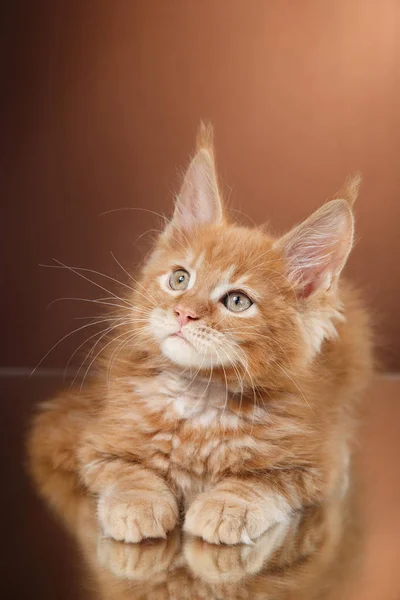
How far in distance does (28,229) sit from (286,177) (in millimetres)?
1096

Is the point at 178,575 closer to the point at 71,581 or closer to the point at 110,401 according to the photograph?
the point at 71,581

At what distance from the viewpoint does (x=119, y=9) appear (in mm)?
3318

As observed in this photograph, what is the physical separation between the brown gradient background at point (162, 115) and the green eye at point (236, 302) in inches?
65.5

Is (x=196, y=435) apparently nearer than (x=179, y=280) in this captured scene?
Yes

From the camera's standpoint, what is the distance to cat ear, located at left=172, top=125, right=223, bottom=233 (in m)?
1.89

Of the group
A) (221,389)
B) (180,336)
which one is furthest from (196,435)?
(180,336)

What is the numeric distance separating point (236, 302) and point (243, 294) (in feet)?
0.08

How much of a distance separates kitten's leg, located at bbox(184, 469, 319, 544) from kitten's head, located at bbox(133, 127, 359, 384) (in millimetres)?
209

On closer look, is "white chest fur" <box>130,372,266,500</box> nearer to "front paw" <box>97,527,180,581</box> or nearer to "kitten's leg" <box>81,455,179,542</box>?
"kitten's leg" <box>81,455,179,542</box>

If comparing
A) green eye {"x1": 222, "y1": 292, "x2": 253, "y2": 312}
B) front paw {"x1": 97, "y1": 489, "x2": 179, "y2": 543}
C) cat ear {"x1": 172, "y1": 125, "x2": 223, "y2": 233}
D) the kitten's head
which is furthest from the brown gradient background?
front paw {"x1": 97, "y1": 489, "x2": 179, "y2": 543}

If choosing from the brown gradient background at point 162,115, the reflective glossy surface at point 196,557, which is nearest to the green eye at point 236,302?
the reflective glossy surface at point 196,557

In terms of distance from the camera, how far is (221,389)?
168 cm

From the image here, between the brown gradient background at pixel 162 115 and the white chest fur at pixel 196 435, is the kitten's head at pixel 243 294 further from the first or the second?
the brown gradient background at pixel 162 115

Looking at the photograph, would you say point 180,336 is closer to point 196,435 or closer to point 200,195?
point 196,435
